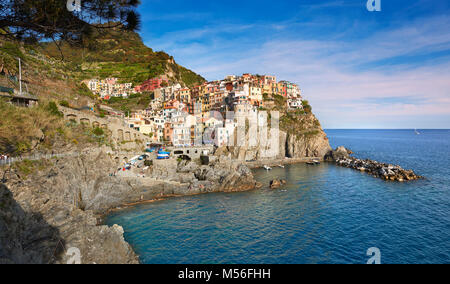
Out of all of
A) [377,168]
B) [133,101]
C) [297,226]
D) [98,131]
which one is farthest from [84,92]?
[377,168]

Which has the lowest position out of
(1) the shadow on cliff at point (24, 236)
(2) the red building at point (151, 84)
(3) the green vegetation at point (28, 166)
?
(1) the shadow on cliff at point (24, 236)

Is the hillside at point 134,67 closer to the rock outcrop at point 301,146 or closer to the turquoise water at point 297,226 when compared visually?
the rock outcrop at point 301,146

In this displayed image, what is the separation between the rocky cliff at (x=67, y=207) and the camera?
1212cm

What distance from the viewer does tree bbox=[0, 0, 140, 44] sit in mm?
8047

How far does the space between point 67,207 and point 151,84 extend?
292 feet

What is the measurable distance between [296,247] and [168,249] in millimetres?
11626

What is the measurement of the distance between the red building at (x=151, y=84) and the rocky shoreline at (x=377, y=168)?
74.4 metres

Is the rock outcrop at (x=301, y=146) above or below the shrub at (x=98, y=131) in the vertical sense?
below

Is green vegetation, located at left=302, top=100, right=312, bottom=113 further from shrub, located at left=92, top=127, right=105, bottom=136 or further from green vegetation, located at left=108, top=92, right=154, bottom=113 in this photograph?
shrub, located at left=92, top=127, right=105, bottom=136

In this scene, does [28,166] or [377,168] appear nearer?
[28,166]

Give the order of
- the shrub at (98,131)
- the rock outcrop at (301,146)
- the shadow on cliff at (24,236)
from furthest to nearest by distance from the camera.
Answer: the rock outcrop at (301,146), the shrub at (98,131), the shadow on cliff at (24,236)

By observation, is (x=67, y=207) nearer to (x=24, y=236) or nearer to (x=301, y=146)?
(x=24, y=236)

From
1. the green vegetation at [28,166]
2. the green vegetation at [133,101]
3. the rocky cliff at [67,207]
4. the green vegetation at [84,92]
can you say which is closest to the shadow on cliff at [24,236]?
the rocky cliff at [67,207]

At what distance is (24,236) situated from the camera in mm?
12453
